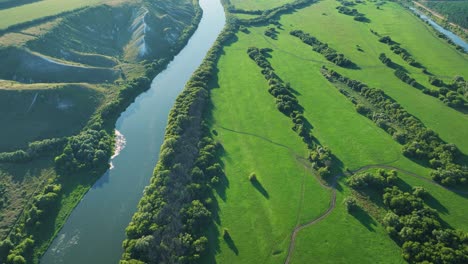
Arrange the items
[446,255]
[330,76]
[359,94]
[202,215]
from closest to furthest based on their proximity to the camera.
Answer: [446,255], [202,215], [359,94], [330,76]

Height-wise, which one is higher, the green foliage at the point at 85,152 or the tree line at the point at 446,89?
the tree line at the point at 446,89

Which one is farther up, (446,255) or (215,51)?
(215,51)

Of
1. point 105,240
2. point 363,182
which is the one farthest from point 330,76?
point 105,240

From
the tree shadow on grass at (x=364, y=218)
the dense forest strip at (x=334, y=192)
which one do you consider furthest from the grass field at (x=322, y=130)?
the dense forest strip at (x=334, y=192)

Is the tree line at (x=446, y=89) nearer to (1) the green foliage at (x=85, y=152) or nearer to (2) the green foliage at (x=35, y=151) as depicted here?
(1) the green foliage at (x=85, y=152)

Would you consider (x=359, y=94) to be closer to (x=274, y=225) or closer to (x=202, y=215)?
(x=274, y=225)

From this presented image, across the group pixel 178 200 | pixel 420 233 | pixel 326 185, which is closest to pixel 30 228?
pixel 178 200
